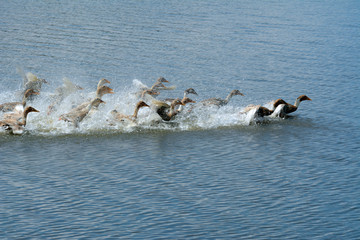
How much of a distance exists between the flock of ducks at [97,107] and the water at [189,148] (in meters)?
0.37

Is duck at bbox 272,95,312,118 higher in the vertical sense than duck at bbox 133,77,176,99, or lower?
lower

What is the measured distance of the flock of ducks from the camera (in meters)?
21.2

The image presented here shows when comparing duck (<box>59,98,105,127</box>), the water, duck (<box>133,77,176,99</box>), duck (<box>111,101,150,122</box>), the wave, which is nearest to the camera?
the water

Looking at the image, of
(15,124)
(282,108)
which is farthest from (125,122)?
(282,108)

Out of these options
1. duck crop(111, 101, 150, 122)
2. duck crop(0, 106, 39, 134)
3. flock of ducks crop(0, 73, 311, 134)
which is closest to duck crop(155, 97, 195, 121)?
flock of ducks crop(0, 73, 311, 134)

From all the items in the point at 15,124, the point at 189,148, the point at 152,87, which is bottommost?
the point at 189,148

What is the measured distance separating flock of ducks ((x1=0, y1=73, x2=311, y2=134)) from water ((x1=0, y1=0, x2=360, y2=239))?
14.6 inches

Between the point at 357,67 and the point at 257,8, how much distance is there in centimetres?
2455

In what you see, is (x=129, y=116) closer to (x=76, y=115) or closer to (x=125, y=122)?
(x=125, y=122)

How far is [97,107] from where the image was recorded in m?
22.5

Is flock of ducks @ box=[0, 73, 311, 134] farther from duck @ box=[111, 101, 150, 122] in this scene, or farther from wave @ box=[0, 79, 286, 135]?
wave @ box=[0, 79, 286, 135]

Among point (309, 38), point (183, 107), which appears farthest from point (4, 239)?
point (309, 38)

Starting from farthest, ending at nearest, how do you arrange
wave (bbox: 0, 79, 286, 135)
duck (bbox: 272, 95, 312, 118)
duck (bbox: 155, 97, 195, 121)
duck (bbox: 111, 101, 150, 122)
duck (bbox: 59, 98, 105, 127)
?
1. duck (bbox: 272, 95, 312, 118)
2. duck (bbox: 155, 97, 195, 121)
3. duck (bbox: 111, 101, 150, 122)
4. wave (bbox: 0, 79, 286, 135)
5. duck (bbox: 59, 98, 105, 127)

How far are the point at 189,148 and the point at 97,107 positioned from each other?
4.85m
